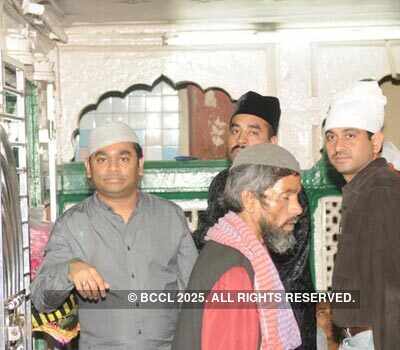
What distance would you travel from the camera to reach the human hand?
3.03m

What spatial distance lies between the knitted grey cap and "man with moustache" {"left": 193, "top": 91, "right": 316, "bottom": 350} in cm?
69

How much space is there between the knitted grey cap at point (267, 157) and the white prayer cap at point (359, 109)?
846 mm

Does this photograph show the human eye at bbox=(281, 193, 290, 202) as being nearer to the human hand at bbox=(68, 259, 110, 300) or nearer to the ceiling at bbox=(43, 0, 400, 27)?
the human hand at bbox=(68, 259, 110, 300)

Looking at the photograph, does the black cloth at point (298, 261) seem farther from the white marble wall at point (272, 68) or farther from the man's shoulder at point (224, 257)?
the white marble wall at point (272, 68)

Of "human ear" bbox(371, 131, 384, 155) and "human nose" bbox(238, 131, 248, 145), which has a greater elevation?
"human nose" bbox(238, 131, 248, 145)

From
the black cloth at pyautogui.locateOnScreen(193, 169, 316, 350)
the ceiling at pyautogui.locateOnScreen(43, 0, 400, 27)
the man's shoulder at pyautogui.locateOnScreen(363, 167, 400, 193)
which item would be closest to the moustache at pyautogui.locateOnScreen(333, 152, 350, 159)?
the man's shoulder at pyautogui.locateOnScreen(363, 167, 400, 193)

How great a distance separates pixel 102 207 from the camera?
3396mm

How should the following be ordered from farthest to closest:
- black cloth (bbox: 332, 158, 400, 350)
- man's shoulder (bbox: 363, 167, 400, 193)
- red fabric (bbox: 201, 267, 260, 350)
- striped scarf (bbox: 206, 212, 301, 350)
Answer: man's shoulder (bbox: 363, 167, 400, 193) → black cloth (bbox: 332, 158, 400, 350) → striped scarf (bbox: 206, 212, 301, 350) → red fabric (bbox: 201, 267, 260, 350)

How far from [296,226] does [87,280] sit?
1.19 m

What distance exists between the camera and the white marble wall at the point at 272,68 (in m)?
5.30

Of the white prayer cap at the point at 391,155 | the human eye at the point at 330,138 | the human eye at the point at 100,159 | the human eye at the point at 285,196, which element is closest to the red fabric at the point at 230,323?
the human eye at the point at 285,196

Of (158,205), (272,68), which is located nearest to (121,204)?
(158,205)

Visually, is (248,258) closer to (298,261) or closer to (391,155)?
(298,261)

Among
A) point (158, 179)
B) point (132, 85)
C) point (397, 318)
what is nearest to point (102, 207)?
point (397, 318)
